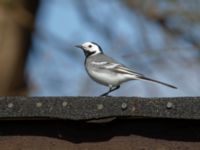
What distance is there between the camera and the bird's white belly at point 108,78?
686cm

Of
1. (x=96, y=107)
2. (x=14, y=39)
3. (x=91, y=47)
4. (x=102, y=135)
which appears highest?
(x=14, y=39)

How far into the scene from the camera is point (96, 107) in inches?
177

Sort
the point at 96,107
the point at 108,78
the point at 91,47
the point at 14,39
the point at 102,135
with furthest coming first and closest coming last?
the point at 14,39, the point at 91,47, the point at 108,78, the point at 102,135, the point at 96,107

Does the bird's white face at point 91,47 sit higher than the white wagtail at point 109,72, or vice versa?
the bird's white face at point 91,47

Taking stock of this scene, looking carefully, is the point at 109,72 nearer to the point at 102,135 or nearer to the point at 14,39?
the point at 102,135

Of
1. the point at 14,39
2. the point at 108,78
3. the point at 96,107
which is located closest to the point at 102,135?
the point at 96,107

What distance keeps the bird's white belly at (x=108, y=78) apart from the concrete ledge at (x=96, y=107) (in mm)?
2295

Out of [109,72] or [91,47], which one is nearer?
[109,72]

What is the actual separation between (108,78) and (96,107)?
7.99ft

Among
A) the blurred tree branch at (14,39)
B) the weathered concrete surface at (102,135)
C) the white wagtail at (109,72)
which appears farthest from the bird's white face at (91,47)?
the blurred tree branch at (14,39)

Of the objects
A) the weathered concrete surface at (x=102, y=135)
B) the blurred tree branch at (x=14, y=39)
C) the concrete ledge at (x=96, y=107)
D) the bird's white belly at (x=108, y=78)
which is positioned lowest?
the weathered concrete surface at (x=102, y=135)

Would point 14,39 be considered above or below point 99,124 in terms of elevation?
above

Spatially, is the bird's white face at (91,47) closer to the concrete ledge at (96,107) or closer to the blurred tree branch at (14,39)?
the concrete ledge at (96,107)

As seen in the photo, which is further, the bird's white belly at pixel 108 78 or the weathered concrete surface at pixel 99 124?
the bird's white belly at pixel 108 78
